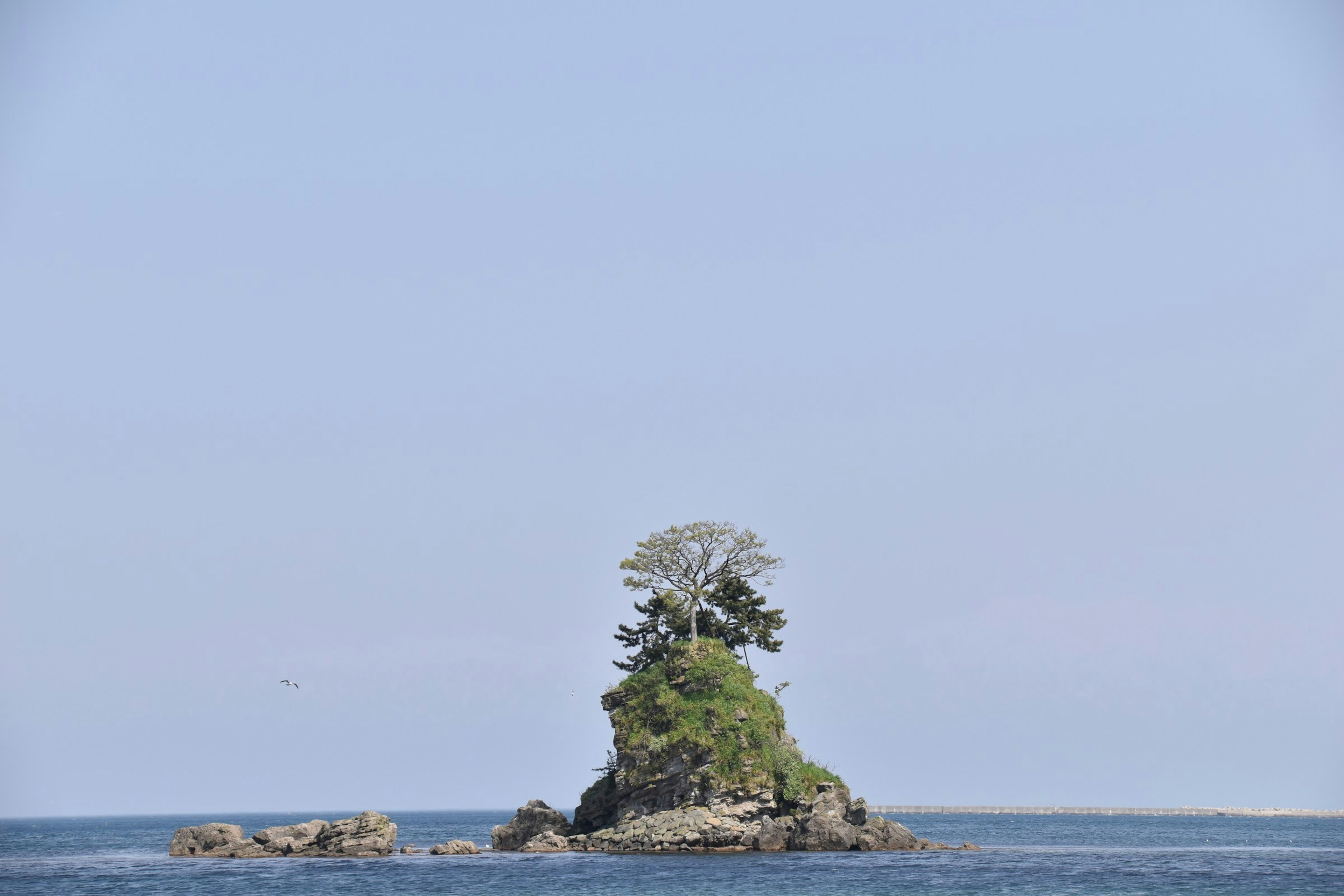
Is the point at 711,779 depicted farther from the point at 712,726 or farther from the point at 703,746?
the point at 712,726

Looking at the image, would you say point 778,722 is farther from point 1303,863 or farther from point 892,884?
point 1303,863

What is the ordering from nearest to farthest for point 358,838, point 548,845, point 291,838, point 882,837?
point 882,837 < point 548,845 < point 358,838 < point 291,838

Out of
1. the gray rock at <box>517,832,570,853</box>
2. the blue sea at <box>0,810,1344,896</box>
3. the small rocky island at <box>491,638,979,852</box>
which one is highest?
the small rocky island at <box>491,638,979,852</box>

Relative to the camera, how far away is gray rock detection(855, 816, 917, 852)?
230ft

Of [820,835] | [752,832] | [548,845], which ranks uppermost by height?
[752,832]

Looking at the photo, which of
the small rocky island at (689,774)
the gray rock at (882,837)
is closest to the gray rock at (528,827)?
the small rocky island at (689,774)

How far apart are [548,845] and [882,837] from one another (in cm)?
2088

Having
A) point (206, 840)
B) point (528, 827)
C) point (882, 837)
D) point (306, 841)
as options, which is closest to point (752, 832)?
point (882, 837)

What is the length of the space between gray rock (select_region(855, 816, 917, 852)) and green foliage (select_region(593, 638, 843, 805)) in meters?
3.60

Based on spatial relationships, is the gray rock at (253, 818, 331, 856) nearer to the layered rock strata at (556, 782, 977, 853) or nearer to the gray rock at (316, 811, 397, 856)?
the gray rock at (316, 811, 397, 856)

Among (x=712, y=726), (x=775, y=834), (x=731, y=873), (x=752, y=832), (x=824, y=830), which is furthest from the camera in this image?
(x=712, y=726)

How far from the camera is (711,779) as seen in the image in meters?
68.6

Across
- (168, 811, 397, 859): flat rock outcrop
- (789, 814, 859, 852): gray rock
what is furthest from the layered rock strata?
(168, 811, 397, 859): flat rock outcrop

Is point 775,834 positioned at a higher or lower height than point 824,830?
lower
